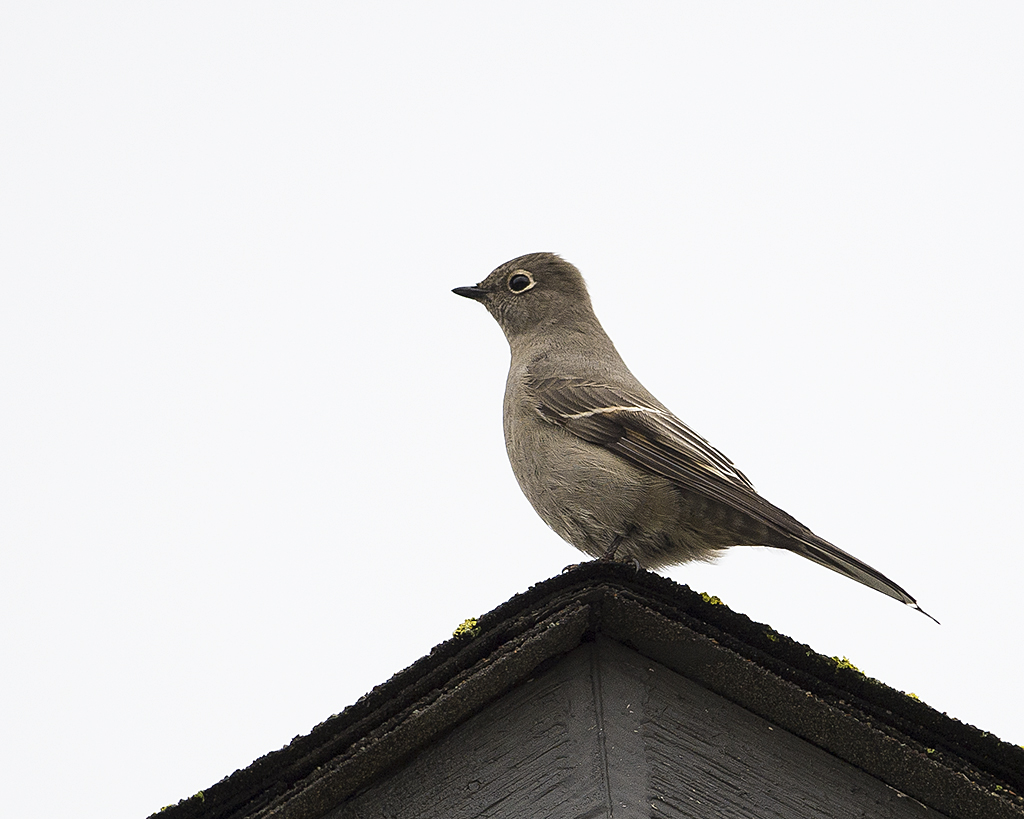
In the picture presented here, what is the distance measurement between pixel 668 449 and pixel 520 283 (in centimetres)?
294

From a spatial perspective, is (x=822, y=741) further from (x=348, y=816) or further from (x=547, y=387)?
(x=547, y=387)

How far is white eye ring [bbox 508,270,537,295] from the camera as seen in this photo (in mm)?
8562

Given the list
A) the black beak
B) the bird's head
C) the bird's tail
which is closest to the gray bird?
the bird's tail

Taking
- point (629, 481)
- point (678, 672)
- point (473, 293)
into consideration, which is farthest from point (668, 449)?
point (473, 293)

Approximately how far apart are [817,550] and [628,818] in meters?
2.74

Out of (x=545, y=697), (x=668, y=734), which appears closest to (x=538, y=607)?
(x=545, y=697)

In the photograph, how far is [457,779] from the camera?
3.30 metres

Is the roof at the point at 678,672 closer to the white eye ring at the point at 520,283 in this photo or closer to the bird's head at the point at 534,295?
the bird's head at the point at 534,295

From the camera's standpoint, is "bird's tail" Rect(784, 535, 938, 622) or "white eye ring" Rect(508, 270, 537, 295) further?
"white eye ring" Rect(508, 270, 537, 295)

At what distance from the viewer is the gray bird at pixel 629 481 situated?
5.59m

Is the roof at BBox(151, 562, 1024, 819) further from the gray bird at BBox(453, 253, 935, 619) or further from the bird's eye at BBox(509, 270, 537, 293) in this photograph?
the bird's eye at BBox(509, 270, 537, 293)

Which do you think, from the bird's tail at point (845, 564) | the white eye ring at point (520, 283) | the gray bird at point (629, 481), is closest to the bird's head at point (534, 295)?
the white eye ring at point (520, 283)

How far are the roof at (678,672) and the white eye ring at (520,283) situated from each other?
5.30 m

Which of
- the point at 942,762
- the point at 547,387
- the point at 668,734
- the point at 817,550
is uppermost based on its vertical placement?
the point at 547,387
